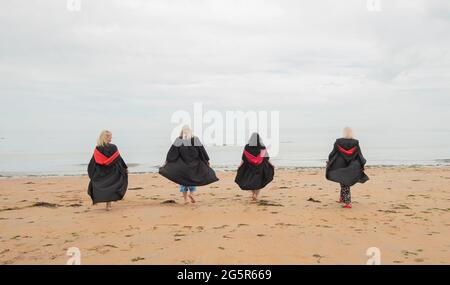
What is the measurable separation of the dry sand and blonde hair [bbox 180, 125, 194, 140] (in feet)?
5.98

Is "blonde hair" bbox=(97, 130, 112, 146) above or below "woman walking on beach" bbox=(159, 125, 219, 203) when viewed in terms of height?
above

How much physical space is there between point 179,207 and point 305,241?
14.1ft

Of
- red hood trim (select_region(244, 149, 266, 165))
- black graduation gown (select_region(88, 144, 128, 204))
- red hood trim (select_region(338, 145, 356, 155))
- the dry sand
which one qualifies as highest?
red hood trim (select_region(338, 145, 356, 155))

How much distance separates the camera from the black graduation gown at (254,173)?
11.2 meters

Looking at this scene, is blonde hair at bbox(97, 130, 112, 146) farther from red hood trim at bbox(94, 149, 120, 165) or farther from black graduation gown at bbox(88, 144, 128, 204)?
red hood trim at bbox(94, 149, 120, 165)

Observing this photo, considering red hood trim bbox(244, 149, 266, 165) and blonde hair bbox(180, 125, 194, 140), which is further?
red hood trim bbox(244, 149, 266, 165)

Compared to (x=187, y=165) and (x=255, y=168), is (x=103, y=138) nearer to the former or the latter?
(x=187, y=165)

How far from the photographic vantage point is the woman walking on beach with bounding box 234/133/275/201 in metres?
11.3

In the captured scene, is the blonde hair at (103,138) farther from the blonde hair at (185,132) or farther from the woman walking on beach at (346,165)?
the woman walking on beach at (346,165)

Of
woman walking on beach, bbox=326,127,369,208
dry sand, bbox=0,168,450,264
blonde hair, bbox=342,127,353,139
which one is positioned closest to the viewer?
dry sand, bbox=0,168,450,264

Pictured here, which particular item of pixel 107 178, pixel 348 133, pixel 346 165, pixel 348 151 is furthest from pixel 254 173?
pixel 107 178

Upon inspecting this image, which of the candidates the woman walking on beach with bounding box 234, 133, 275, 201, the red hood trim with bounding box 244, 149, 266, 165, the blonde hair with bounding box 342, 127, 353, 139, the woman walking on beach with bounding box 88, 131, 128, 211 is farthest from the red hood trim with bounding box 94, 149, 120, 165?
the blonde hair with bounding box 342, 127, 353, 139

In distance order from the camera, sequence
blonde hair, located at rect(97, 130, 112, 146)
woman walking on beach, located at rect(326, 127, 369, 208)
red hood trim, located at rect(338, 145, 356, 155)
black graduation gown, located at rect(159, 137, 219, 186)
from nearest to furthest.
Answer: blonde hair, located at rect(97, 130, 112, 146) → woman walking on beach, located at rect(326, 127, 369, 208) → red hood trim, located at rect(338, 145, 356, 155) → black graduation gown, located at rect(159, 137, 219, 186)

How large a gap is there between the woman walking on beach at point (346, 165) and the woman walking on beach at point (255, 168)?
1750mm
